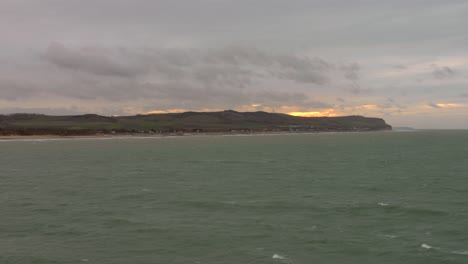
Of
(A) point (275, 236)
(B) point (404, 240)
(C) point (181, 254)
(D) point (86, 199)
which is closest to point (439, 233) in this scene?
(B) point (404, 240)

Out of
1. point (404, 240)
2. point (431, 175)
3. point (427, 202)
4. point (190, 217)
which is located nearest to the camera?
point (404, 240)

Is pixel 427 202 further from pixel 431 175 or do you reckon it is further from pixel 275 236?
pixel 431 175

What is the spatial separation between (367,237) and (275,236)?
6.77 metres

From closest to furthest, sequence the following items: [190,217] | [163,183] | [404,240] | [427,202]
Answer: [404,240] < [190,217] < [427,202] < [163,183]

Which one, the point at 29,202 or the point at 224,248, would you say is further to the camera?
the point at 29,202

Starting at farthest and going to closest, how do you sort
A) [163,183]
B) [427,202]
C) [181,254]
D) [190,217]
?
[163,183], [427,202], [190,217], [181,254]

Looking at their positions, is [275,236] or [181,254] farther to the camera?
[275,236]

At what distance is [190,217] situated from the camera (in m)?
39.5

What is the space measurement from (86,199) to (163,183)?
14.6 metres

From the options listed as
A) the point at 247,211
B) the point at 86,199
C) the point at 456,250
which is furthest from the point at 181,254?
the point at 86,199

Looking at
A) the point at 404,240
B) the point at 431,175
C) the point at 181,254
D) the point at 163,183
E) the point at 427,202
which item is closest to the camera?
the point at 181,254

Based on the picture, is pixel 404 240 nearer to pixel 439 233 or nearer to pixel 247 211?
pixel 439 233

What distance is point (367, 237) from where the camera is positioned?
108 ft

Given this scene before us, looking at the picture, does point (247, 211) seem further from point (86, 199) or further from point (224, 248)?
point (86, 199)
